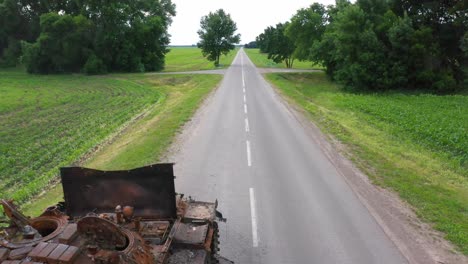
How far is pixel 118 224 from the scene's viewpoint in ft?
21.4

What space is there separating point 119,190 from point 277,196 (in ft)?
20.0

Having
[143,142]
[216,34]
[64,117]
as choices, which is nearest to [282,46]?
[216,34]

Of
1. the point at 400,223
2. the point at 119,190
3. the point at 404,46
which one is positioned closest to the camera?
the point at 119,190

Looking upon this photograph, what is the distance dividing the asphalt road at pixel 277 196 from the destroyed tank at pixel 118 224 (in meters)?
1.69

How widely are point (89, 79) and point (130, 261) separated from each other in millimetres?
52050

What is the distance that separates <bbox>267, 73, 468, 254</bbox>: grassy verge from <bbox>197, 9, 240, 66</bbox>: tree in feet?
138

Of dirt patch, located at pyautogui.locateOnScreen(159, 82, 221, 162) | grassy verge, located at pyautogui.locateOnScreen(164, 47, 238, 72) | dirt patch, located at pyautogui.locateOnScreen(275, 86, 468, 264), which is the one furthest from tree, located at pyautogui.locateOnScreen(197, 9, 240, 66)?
dirt patch, located at pyautogui.locateOnScreen(275, 86, 468, 264)

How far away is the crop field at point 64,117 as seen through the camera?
16.5 m

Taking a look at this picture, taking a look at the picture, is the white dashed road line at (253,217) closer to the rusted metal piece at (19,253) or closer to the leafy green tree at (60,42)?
the rusted metal piece at (19,253)

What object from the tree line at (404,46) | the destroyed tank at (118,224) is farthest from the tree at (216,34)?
the destroyed tank at (118,224)

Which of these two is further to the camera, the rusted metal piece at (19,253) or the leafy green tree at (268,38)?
the leafy green tree at (268,38)

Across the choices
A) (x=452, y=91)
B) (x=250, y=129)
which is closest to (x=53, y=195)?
(x=250, y=129)

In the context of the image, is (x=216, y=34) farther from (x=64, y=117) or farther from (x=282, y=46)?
(x=64, y=117)

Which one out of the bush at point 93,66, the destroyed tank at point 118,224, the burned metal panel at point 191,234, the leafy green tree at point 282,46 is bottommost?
the burned metal panel at point 191,234
